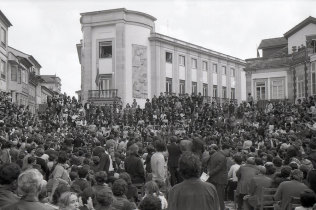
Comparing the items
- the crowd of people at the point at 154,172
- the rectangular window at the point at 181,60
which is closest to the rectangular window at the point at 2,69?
the crowd of people at the point at 154,172

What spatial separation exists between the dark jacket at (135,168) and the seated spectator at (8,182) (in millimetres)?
5697

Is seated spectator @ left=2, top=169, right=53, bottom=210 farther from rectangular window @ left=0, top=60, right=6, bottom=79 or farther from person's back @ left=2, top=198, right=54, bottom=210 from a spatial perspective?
rectangular window @ left=0, top=60, right=6, bottom=79

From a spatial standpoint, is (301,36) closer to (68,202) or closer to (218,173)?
(218,173)

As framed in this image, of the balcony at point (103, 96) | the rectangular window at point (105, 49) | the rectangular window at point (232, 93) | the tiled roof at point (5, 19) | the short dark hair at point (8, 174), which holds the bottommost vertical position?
the short dark hair at point (8, 174)

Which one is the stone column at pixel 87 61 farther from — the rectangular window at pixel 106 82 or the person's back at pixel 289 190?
the person's back at pixel 289 190

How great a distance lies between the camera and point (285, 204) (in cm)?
855

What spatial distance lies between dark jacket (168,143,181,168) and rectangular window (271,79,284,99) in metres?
32.8

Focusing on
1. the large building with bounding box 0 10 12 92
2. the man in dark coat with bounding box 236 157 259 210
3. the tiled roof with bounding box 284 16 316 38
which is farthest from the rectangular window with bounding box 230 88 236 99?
the man in dark coat with bounding box 236 157 259 210

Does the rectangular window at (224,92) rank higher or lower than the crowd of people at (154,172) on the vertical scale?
higher

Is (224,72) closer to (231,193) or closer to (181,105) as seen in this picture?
(181,105)

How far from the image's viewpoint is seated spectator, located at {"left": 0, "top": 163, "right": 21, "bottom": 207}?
17.2 feet

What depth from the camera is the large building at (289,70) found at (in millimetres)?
37438

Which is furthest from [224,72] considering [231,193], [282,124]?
[231,193]

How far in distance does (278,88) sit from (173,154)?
33.1 meters
